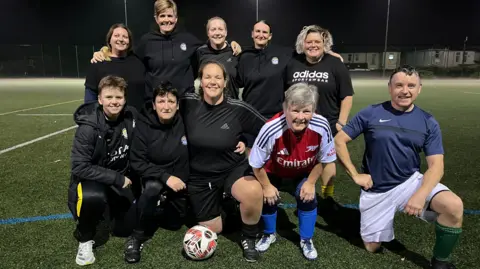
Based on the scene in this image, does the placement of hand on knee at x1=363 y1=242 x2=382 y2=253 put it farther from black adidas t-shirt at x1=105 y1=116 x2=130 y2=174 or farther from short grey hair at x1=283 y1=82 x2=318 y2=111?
black adidas t-shirt at x1=105 y1=116 x2=130 y2=174

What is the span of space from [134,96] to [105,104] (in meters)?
0.95

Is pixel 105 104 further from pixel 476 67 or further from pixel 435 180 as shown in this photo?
pixel 476 67

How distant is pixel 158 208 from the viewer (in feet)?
9.55


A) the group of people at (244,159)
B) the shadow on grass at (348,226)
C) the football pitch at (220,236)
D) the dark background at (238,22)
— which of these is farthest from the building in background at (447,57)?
the group of people at (244,159)

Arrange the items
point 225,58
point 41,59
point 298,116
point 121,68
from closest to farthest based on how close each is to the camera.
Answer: point 298,116 → point 121,68 → point 225,58 → point 41,59

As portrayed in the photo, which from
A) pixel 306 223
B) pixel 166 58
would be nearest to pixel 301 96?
pixel 306 223

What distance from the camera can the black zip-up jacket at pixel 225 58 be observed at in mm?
3826

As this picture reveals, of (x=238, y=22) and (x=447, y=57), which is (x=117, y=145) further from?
(x=447, y=57)

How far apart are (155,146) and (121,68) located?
1.11 meters

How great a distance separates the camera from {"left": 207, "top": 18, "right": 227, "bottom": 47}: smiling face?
3754mm

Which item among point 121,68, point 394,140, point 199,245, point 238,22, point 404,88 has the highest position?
point 238,22

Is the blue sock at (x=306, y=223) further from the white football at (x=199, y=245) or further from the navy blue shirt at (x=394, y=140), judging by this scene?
the white football at (x=199, y=245)

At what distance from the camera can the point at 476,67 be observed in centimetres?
2819

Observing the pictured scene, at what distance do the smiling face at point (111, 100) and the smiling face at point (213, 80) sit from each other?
0.63 m
